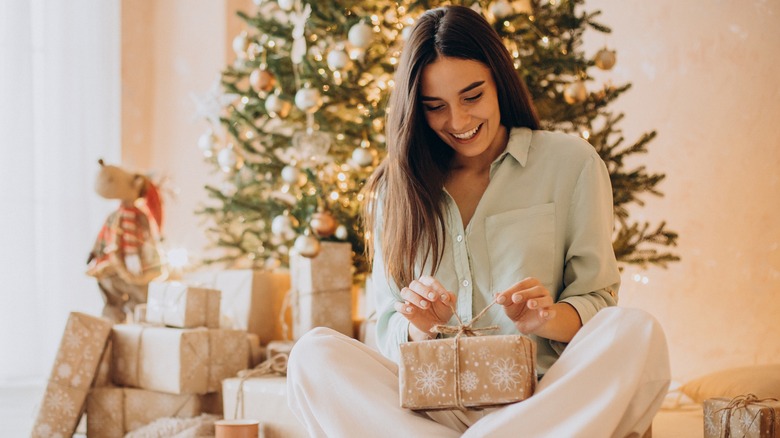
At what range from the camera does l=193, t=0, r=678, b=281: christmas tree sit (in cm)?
256

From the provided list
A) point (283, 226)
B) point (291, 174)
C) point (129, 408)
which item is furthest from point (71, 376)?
point (291, 174)

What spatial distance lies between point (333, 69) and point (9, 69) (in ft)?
4.77

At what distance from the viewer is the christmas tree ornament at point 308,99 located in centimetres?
255

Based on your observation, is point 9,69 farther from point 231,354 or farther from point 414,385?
point 414,385

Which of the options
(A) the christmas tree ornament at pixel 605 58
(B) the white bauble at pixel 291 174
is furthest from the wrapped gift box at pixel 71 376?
(A) the christmas tree ornament at pixel 605 58

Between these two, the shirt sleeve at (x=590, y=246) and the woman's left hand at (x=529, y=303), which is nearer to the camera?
the woman's left hand at (x=529, y=303)

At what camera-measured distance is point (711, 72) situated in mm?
3090

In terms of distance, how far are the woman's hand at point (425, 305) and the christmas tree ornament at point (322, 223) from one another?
1.06 meters

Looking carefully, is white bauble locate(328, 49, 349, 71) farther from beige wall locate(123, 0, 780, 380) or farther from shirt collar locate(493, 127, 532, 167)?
beige wall locate(123, 0, 780, 380)

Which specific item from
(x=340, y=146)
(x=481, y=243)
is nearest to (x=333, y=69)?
(x=340, y=146)

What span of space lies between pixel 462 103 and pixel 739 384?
1.35 metres

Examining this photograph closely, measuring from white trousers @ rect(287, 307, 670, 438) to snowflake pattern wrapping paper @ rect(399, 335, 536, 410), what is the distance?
0.03 meters

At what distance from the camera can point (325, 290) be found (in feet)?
8.56

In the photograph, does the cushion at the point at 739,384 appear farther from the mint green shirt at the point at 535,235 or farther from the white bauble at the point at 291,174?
the white bauble at the point at 291,174
